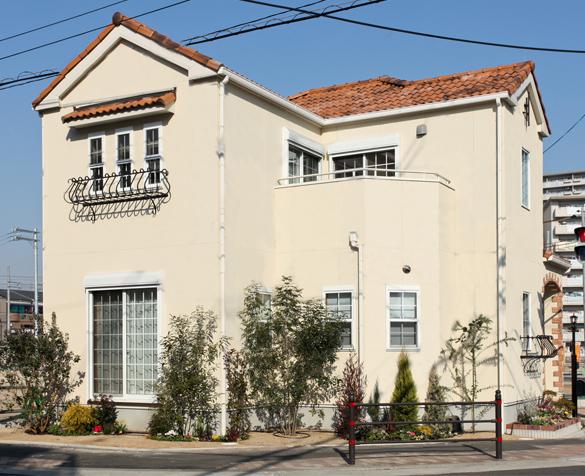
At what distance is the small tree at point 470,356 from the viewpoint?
17.8 meters

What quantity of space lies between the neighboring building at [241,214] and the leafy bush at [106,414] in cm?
31

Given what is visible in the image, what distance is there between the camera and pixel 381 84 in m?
22.3

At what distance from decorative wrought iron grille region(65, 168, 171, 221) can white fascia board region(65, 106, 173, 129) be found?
1118 mm

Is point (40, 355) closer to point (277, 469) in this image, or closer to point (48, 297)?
point (48, 297)

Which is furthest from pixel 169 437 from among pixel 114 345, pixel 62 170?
pixel 62 170

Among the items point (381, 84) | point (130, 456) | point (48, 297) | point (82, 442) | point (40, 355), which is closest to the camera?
point (130, 456)

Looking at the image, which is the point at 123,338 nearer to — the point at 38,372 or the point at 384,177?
the point at 38,372

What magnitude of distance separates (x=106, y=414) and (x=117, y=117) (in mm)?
6211

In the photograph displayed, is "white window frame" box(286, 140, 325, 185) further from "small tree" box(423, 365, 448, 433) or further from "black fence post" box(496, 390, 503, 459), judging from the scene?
"black fence post" box(496, 390, 503, 459)

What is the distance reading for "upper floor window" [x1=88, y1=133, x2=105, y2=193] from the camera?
707 inches

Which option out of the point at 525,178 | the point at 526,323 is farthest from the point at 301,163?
the point at 526,323

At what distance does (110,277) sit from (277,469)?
6.70m

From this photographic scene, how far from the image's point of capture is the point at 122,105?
1723 centimetres

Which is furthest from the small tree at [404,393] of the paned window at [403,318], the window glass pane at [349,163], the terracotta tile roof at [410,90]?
the terracotta tile roof at [410,90]
